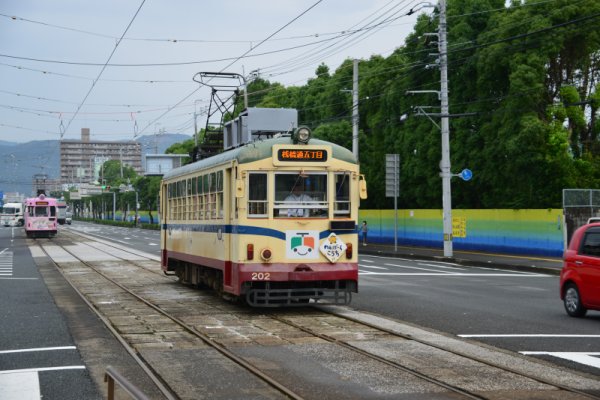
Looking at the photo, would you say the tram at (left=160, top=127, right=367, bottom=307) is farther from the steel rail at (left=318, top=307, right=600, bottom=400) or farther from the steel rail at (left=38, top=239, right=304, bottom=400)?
the steel rail at (left=38, top=239, right=304, bottom=400)

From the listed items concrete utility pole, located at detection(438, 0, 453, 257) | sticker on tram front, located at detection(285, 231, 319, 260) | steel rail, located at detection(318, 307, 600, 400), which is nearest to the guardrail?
steel rail, located at detection(318, 307, 600, 400)

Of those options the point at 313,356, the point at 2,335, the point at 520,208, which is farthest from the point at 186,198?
the point at 520,208

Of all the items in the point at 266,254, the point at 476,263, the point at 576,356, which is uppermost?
the point at 266,254

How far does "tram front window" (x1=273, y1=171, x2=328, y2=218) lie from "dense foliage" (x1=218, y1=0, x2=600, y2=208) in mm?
16416

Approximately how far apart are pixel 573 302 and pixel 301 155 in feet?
18.2

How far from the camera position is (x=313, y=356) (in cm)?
1132

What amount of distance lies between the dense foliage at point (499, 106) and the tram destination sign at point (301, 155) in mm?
16159

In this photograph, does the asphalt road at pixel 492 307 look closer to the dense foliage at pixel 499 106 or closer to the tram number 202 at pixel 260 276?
the tram number 202 at pixel 260 276

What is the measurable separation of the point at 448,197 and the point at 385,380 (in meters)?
26.7

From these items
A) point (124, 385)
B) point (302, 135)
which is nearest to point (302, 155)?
point (302, 135)

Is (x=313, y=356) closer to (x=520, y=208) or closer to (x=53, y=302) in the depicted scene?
(x=53, y=302)

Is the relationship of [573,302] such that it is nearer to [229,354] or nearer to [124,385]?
[229,354]

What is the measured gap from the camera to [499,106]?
131 ft

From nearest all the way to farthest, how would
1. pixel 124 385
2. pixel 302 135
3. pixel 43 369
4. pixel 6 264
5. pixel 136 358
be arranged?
1. pixel 124 385
2. pixel 43 369
3. pixel 136 358
4. pixel 302 135
5. pixel 6 264
